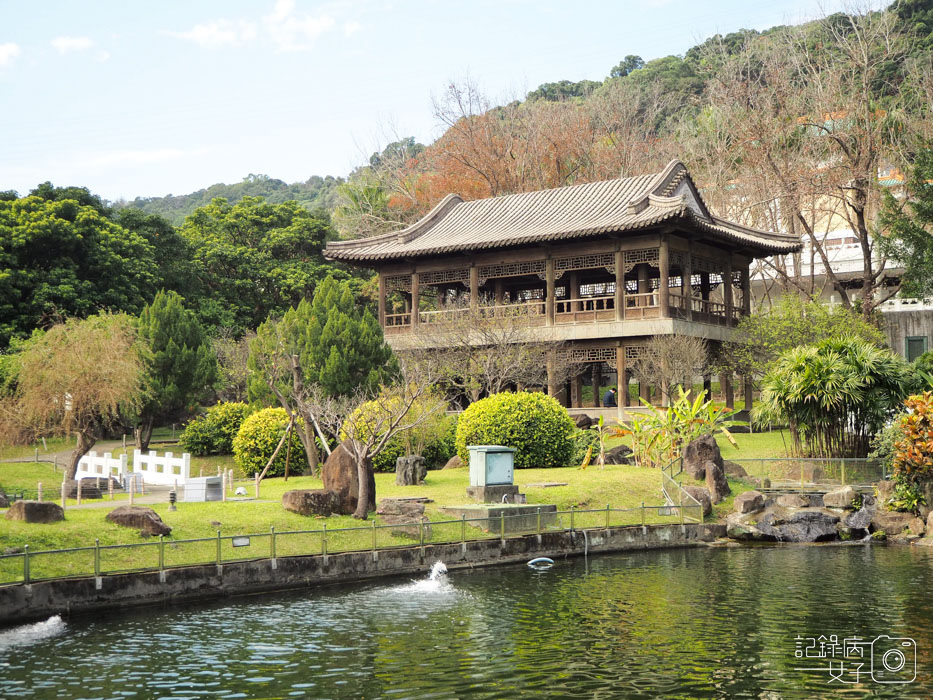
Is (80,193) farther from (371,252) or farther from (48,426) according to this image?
(48,426)

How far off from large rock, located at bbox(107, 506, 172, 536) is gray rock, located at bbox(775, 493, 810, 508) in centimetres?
1502

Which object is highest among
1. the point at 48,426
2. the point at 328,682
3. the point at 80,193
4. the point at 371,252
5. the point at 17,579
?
the point at 80,193

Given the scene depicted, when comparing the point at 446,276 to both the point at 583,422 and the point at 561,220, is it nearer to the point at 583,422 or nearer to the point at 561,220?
the point at 561,220

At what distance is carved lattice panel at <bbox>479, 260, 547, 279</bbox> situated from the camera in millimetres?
39688

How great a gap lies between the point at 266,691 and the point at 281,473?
61.6 feet

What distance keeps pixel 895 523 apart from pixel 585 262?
56.3ft

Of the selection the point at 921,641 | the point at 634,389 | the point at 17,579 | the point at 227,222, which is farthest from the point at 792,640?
the point at 227,222

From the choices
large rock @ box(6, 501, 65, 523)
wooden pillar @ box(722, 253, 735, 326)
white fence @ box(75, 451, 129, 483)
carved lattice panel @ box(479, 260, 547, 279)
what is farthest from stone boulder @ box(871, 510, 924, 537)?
white fence @ box(75, 451, 129, 483)

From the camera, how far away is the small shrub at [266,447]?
30.0m

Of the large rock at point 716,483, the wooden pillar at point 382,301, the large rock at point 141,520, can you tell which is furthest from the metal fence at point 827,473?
the wooden pillar at point 382,301

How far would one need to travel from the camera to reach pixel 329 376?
102 feet

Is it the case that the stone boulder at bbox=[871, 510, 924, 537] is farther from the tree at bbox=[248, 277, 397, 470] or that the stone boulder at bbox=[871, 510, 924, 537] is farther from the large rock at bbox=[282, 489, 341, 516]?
the tree at bbox=[248, 277, 397, 470]

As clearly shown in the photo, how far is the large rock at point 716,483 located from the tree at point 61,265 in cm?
2623

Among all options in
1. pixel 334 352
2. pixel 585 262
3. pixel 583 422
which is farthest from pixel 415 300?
pixel 334 352
